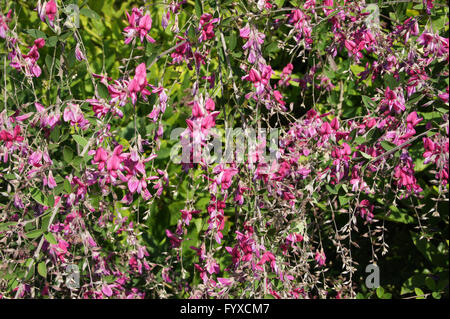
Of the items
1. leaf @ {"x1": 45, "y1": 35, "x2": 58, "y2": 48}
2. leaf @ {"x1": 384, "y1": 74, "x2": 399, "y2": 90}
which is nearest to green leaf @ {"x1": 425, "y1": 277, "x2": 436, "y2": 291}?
leaf @ {"x1": 384, "y1": 74, "x2": 399, "y2": 90}

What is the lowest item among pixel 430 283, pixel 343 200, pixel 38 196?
pixel 430 283

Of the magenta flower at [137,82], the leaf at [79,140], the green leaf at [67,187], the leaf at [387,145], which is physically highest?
the magenta flower at [137,82]

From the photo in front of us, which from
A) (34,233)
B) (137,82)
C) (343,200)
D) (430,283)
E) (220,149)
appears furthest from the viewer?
(430,283)

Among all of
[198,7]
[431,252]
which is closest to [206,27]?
[198,7]

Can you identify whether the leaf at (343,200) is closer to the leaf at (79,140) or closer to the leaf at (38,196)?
the leaf at (79,140)

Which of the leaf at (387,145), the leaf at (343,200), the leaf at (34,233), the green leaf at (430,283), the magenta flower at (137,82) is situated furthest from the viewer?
the green leaf at (430,283)

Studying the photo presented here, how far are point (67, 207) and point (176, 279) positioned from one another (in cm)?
63

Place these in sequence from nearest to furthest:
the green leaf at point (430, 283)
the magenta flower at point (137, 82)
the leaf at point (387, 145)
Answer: the magenta flower at point (137, 82), the leaf at point (387, 145), the green leaf at point (430, 283)

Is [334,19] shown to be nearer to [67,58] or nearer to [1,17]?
[67,58]

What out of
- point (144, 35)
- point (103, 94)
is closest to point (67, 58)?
point (103, 94)

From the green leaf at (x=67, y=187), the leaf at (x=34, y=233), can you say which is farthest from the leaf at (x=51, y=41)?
the leaf at (x=34, y=233)

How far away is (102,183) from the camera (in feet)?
5.08

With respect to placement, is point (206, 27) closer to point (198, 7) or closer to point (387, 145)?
point (198, 7)

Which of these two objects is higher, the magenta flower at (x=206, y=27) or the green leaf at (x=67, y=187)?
the magenta flower at (x=206, y=27)
